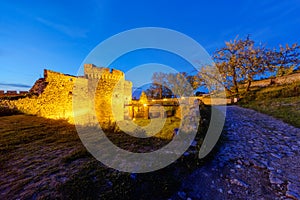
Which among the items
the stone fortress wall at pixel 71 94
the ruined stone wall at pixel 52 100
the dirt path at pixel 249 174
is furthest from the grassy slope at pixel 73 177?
the ruined stone wall at pixel 52 100

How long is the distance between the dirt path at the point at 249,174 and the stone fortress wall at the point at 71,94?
24.5 feet

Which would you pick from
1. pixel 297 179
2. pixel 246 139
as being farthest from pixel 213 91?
pixel 297 179

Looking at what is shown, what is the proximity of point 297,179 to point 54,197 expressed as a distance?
4346 mm

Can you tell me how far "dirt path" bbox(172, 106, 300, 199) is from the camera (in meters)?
2.26

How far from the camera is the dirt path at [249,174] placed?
2262 millimetres

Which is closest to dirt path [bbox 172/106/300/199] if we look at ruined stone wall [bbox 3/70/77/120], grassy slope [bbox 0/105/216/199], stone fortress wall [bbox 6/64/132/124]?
grassy slope [bbox 0/105/216/199]

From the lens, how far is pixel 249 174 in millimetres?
2762

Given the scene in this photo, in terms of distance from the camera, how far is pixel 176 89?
1465 inches

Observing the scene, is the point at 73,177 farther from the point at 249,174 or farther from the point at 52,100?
the point at 52,100

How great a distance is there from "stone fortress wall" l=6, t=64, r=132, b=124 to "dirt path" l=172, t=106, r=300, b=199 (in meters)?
7.48

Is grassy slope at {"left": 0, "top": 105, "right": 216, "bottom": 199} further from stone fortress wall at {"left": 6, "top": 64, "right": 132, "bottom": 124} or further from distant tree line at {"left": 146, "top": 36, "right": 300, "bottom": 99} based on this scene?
distant tree line at {"left": 146, "top": 36, "right": 300, "bottom": 99}

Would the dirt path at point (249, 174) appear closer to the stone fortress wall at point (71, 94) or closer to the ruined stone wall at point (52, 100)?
the stone fortress wall at point (71, 94)

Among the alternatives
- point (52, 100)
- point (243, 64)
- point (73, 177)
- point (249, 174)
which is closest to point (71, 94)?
point (52, 100)

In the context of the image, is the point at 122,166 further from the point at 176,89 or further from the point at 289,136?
the point at 176,89
